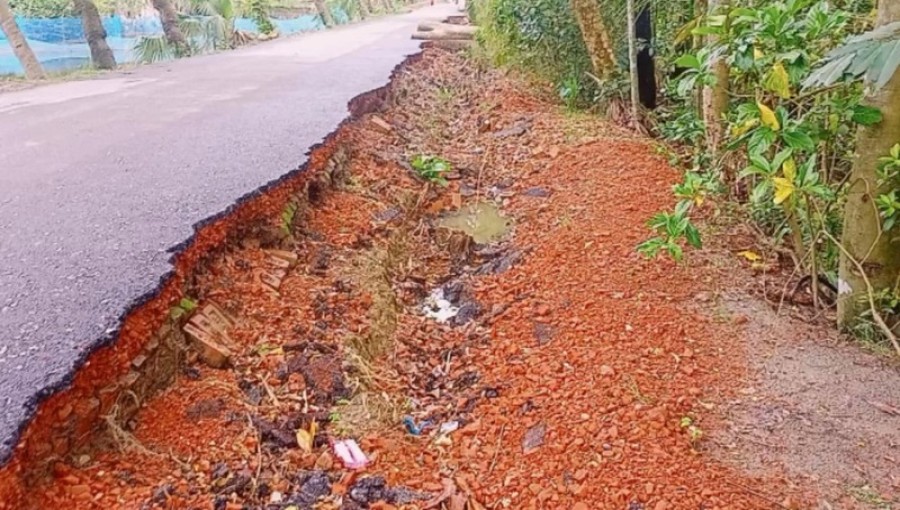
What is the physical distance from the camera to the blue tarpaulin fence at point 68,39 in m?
12.1

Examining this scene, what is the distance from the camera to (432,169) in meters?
5.06

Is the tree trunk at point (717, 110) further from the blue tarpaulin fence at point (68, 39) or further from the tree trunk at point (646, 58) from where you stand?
the blue tarpaulin fence at point (68, 39)

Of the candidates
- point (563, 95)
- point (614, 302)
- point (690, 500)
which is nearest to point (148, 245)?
point (614, 302)

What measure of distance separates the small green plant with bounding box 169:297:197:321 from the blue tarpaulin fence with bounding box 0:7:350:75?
9.88 meters

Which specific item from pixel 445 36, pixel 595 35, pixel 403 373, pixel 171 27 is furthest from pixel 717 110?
pixel 171 27

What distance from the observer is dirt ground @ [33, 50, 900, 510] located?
6.56ft

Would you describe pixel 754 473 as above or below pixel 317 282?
below

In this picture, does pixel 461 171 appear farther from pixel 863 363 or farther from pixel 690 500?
pixel 690 500

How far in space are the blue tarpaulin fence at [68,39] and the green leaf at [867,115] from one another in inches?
454

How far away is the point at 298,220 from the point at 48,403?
1.92 metres

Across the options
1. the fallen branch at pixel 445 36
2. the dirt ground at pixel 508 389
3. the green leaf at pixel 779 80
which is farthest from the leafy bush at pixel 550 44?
the green leaf at pixel 779 80

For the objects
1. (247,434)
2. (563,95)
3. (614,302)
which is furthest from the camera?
(563,95)

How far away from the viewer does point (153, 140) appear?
4.22 m

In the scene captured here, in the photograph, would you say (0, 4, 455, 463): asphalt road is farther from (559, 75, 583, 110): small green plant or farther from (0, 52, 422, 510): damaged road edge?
(559, 75, 583, 110): small green plant
